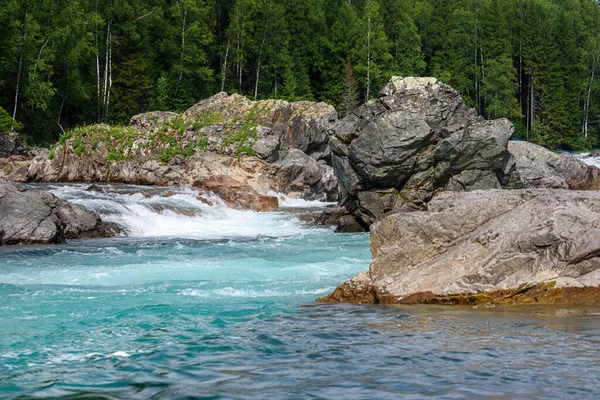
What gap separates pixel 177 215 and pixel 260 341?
700 inches

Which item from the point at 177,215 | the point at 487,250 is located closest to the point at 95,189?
the point at 177,215

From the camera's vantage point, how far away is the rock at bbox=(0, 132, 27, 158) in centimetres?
3707

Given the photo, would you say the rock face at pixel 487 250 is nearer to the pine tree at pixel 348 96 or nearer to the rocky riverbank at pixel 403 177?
the rocky riverbank at pixel 403 177

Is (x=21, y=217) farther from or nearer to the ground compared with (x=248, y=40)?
nearer to the ground

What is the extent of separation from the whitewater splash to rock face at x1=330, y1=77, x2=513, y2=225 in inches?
90.3

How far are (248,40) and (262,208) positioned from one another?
33539mm

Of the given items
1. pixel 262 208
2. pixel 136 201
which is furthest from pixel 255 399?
pixel 262 208

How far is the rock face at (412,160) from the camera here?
2194 cm

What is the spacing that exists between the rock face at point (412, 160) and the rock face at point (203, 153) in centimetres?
1007

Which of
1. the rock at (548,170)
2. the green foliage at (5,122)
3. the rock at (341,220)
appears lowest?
the rock at (341,220)

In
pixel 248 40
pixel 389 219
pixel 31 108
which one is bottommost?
pixel 389 219

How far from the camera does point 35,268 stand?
14289 millimetres

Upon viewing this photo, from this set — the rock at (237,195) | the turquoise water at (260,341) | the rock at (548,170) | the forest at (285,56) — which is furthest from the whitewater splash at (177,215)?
the forest at (285,56)

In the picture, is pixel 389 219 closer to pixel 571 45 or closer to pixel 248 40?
pixel 248 40
